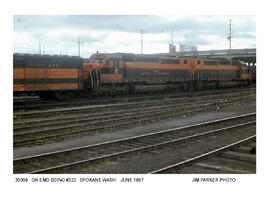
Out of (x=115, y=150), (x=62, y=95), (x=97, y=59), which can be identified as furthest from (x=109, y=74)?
(x=115, y=150)

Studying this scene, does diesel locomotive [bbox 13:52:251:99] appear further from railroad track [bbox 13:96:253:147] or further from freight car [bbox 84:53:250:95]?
railroad track [bbox 13:96:253:147]

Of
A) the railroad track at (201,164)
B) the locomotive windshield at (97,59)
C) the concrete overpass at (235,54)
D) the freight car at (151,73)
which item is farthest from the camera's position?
the concrete overpass at (235,54)

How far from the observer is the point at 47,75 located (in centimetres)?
2209

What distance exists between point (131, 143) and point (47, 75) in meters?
12.6

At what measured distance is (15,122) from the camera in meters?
15.1

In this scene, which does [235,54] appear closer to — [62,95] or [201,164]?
[62,95]

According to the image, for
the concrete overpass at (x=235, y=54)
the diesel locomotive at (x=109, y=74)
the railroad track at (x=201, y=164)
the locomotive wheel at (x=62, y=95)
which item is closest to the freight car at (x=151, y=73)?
the diesel locomotive at (x=109, y=74)

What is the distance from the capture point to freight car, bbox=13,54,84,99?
68.3ft

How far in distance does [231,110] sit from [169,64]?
1222 cm

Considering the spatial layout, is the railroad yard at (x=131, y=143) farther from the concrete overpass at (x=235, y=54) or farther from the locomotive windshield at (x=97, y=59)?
the concrete overpass at (x=235, y=54)

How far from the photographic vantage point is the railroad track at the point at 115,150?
8.66 meters

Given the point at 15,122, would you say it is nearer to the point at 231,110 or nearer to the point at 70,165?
the point at 70,165

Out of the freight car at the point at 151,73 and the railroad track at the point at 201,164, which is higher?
the freight car at the point at 151,73

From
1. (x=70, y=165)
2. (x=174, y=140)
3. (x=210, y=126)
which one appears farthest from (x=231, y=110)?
(x=70, y=165)
